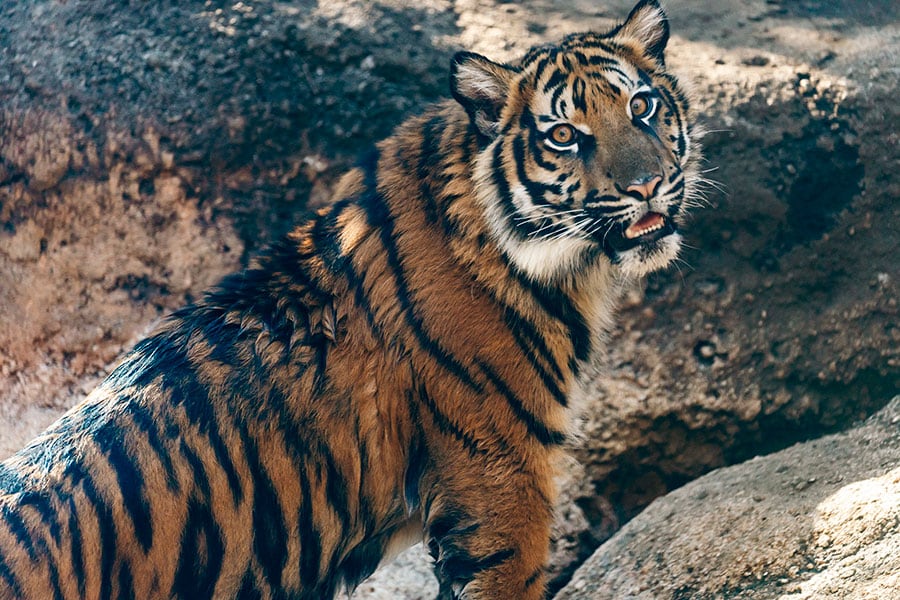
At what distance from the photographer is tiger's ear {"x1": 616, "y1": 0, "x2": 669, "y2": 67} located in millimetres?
3277

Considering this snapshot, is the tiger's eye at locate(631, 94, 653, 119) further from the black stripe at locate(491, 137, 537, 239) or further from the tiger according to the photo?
the black stripe at locate(491, 137, 537, 239)

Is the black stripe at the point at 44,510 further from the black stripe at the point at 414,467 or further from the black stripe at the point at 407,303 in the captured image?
the black stripe at the point at 407,303

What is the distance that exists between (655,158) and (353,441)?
127 centimetres

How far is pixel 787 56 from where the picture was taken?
4.54 m

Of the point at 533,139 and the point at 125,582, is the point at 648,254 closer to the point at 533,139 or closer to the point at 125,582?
the point at 533,139

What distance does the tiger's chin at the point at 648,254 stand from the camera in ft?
9.93

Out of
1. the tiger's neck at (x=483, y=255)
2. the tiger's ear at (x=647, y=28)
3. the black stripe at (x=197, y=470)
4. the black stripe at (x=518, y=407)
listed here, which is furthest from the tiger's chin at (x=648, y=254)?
the black stripe at (x=197, y=470)

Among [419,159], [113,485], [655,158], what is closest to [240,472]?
[113,485]

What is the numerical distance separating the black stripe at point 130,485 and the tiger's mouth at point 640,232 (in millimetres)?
1575

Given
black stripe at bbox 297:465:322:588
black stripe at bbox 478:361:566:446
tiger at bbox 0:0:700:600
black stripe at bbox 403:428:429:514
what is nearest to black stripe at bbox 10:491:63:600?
tiger at bbox 0:0:700:600

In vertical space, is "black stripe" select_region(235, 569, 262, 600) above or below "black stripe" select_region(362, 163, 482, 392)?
below

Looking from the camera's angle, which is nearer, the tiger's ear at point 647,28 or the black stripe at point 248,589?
the black stripe at point 248,589

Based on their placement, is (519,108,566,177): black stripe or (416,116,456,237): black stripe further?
(416,116,456,237): black stripe

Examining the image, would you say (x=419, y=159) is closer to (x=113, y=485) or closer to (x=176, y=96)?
(x=113, y=485)
